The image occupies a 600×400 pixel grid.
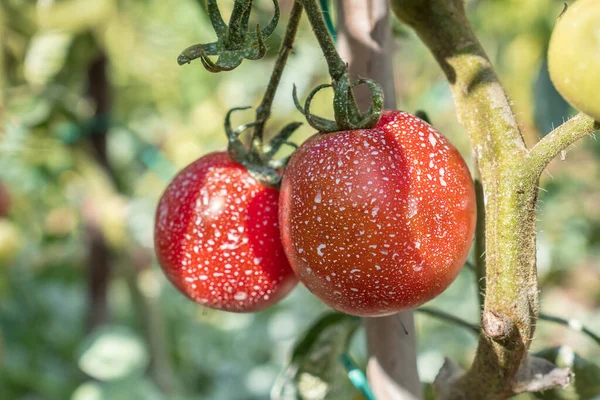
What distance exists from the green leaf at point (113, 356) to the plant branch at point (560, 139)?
1.29 meters

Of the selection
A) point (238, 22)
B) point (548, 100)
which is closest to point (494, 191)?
point (238, 22)

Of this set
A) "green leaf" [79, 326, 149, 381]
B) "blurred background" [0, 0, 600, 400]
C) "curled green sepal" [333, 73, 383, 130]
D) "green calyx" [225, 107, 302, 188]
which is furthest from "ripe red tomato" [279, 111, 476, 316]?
"green leaf" [79, 326, 149, 381]

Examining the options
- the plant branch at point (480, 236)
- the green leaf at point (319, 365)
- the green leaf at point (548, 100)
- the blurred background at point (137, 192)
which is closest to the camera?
the plant branch at point (480, 236)

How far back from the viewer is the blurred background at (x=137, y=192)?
1.57m

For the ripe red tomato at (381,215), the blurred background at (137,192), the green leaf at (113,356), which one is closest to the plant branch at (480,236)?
the ripe red tomato at (381,215)

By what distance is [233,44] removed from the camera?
0.48 m

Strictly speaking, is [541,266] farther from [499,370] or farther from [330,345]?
[499,370]

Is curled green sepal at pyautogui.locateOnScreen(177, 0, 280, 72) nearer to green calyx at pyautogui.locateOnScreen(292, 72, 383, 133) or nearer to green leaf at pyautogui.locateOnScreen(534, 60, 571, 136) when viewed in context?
green calyx at pyautogui.locateOnScreen(292, 72, 383, 133)

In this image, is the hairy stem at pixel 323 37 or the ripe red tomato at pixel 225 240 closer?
the hairy stem at pixel 323 37

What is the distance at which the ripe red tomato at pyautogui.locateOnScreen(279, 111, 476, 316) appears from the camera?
1.59ft

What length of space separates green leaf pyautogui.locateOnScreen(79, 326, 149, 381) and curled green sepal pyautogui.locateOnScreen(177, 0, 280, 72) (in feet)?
4.04

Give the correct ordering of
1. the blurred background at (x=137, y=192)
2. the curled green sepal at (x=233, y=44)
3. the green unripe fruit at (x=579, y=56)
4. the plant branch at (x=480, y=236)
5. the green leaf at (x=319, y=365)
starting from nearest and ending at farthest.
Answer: the green unripe fruit at (x=579, y=56) → the curled green sepal at (x=233, y=44) → the plant branch at (x=480, y=236) → the green leaf at (x=319, y=365) → the blurred background at (x=137, y=192)

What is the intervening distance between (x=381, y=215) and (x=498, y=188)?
0.27 feet

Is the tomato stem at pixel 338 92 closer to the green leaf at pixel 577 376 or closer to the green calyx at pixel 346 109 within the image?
the green calyx at pixel 346 109
